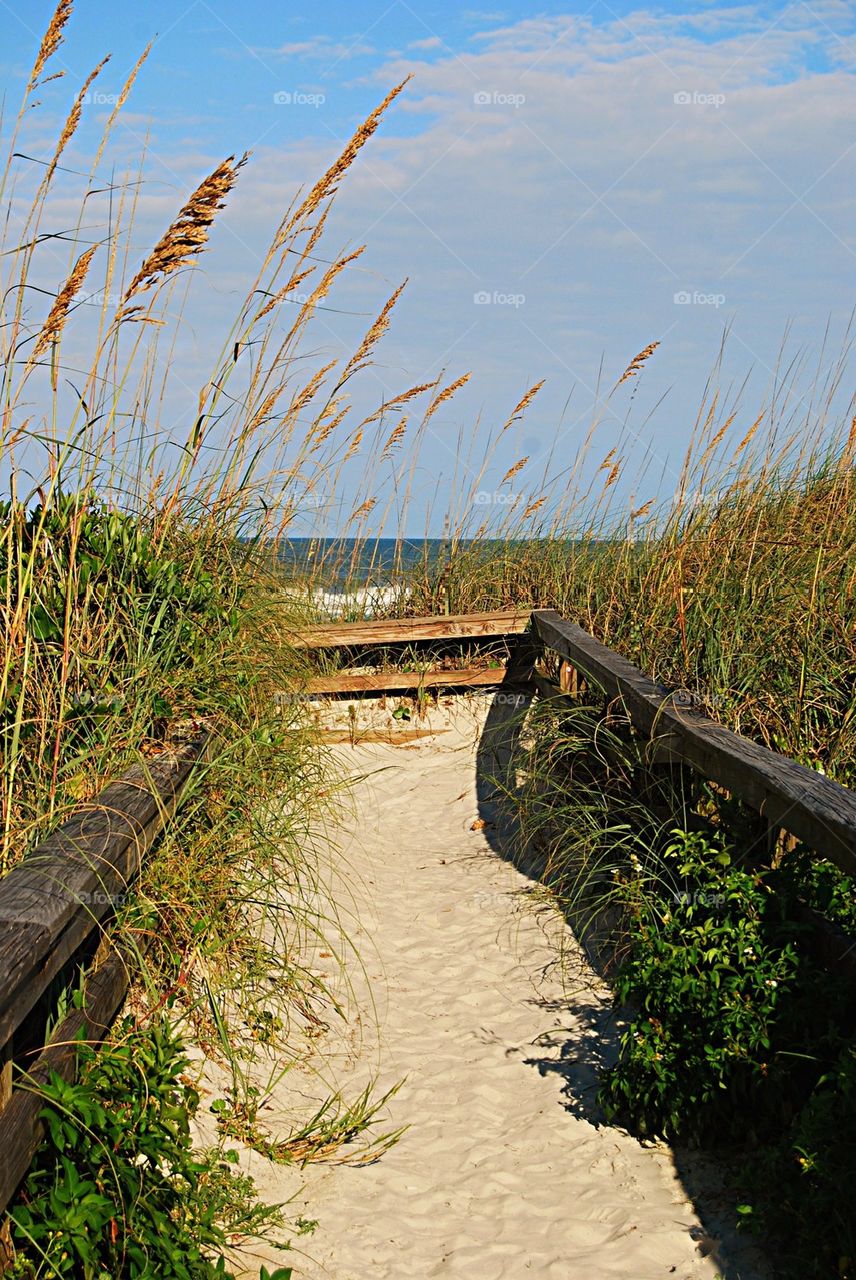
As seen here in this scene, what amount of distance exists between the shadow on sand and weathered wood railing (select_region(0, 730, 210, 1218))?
1479 millimetres

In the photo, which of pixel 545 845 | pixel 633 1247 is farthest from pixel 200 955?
pixel 545 845

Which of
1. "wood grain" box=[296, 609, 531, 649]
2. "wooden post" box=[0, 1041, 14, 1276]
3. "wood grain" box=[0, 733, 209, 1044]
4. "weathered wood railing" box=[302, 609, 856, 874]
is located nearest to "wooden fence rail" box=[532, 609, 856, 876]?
"weathered wood railing" box=[302, 609, 856, 874]

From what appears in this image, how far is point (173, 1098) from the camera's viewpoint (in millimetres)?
2408

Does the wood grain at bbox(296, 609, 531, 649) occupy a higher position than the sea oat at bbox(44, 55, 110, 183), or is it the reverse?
the sea oat at bbox(44, 55, 110, 183)

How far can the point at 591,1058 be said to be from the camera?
3547 millimetres

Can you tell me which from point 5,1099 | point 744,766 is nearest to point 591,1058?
point 744,766

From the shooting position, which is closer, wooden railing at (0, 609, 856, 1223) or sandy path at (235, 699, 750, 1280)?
wooden railing at (0, 609, 856, 1223)

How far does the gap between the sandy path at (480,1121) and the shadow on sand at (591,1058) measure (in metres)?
0.01

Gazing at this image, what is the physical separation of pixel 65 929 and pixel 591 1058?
200 cm

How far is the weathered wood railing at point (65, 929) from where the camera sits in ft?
6.20

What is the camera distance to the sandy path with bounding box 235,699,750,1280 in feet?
8.71
